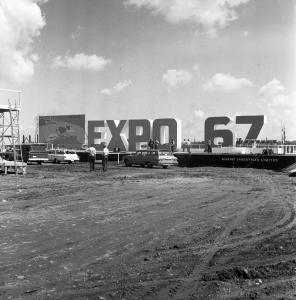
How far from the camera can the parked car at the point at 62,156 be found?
1657 inches

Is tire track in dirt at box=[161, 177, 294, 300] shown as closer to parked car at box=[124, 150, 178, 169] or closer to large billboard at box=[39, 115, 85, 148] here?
parked car at box=[124, 150, 178, 169]

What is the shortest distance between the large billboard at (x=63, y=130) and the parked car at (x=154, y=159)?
20.0 m

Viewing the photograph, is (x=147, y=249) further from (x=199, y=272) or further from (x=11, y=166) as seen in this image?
(x=11, y=166)

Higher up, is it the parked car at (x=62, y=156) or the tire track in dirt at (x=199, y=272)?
the parked car at (x=62, y=156)

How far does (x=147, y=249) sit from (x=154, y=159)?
27.2 meters

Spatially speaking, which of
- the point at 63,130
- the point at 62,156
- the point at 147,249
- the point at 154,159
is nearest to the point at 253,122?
the point at 154,159

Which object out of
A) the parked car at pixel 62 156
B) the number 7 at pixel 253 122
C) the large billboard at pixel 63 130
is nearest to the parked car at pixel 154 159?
the parked car at pixel 62 156

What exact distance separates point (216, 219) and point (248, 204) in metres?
2.94

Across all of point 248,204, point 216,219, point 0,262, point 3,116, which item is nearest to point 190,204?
point 248,204

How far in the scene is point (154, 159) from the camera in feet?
113

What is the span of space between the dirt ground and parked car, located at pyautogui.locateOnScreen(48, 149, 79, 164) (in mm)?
28961

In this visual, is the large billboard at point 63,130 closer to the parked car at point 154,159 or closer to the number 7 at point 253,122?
the parked car at point 154,159

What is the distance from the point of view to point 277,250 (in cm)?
708

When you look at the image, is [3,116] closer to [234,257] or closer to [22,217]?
[22,217]
